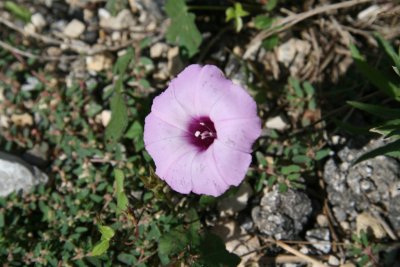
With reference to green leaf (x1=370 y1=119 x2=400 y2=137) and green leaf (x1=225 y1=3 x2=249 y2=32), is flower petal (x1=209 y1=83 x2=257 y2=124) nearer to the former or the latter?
green leaf (x1=370 y1=119 x2=400 y2=137)

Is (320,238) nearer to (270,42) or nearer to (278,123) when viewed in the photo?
(278,123)

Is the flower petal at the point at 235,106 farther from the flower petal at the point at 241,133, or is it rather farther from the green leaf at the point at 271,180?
the green leaf at the point at 271,180

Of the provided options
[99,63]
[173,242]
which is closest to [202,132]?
[173,242]

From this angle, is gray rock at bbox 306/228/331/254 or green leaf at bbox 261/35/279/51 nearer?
gray rock at bbox 306/228/331/254

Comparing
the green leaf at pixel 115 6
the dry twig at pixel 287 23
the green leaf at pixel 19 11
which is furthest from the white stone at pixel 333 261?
the green leaf at pixel 19 11

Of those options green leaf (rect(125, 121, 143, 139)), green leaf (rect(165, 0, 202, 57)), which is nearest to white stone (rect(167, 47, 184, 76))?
green leaf (rect(165, 0, 202, 57))
